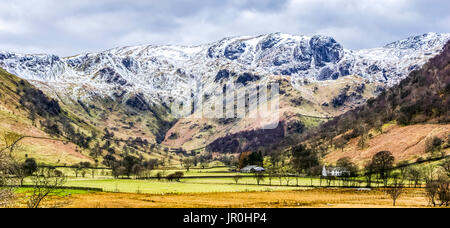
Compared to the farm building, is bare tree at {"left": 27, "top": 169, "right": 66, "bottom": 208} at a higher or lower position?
higher

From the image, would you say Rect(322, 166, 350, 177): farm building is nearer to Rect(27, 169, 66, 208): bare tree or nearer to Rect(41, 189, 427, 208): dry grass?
Rect(41, 189, 427, 208): dry grass

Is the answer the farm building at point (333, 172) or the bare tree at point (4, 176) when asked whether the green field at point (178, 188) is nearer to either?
the farm building at point (333, 172)

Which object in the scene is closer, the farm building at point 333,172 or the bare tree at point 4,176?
the bare tree at point 4,176

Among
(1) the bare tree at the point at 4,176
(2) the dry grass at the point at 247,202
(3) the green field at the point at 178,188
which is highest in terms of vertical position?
(1) the bare tree at the point at 4,176

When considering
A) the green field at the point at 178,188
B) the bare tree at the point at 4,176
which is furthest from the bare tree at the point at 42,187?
the green field at the point at 178,188

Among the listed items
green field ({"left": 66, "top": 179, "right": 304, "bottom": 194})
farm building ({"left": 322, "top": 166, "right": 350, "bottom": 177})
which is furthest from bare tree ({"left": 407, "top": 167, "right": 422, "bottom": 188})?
green field ({"left": 66, "top": 179, "right": 304, "bottom": 194})

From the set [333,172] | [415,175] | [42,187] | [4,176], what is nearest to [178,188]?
[42,187]

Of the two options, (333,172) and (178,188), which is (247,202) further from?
(333,172)

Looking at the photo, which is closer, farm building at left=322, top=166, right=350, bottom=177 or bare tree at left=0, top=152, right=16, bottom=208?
bare tree at left=0, top=152, right=16, bottom=208

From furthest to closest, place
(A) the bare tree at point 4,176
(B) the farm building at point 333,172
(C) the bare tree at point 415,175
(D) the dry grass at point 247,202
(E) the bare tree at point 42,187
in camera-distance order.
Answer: (B) the farm building at point 333,172
(C) the bare tree at point 415,175
(D) the dry grass at point 247,202
(E) the bare tree at point 42,187
(A) the bare tree at point 4,176
